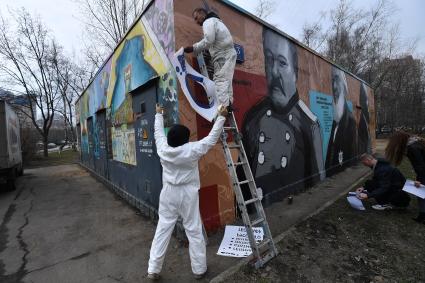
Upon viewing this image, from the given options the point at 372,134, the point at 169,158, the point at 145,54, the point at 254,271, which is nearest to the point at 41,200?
the point at 145,54

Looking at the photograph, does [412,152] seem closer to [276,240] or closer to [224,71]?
[276,240]

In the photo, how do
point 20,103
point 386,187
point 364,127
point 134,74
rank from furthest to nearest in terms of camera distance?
point 20,103
point 364,127
point 134,74
point 386,187

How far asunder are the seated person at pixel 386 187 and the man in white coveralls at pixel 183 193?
3.88 m

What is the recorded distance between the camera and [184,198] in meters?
3.30

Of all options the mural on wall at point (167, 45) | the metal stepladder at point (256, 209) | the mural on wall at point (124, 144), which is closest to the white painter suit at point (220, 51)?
the metal stepladder at point (256, 209)

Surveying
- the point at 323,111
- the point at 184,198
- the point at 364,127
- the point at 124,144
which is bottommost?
the point at 184,198

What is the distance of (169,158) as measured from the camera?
10.8ft

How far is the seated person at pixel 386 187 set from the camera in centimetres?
544

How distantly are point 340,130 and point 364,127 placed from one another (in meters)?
4.46

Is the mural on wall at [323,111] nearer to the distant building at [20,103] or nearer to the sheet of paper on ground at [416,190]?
the sheet of paper on ground at [416,190]

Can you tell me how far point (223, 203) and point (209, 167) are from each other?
762 millimetres

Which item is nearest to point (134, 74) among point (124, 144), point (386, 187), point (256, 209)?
point (124, 144)

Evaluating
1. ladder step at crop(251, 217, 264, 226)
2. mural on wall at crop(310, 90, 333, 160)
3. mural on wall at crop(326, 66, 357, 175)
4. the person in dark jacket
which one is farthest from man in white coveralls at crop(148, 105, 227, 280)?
mural on wall at crop(326, 66, 357, 175)

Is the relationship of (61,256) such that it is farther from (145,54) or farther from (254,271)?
(145,54)
